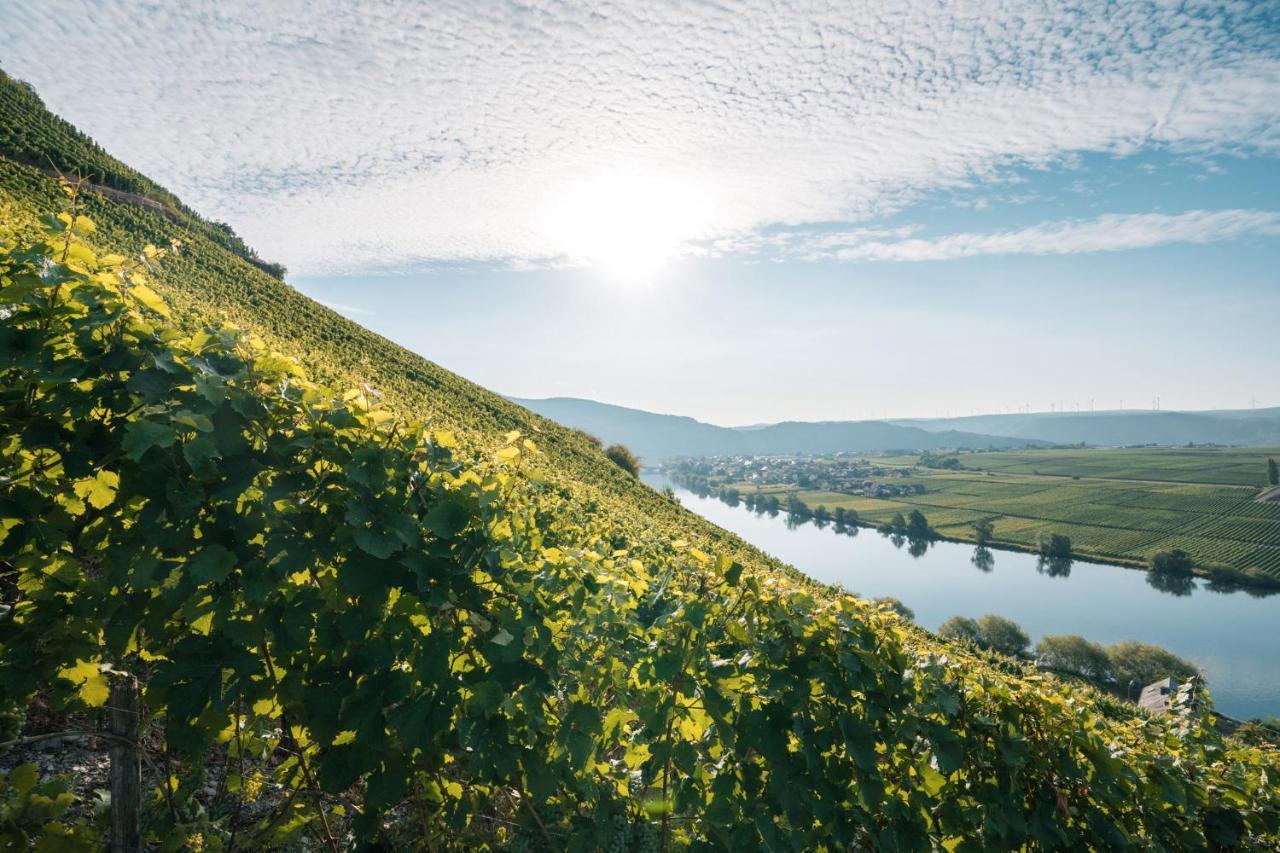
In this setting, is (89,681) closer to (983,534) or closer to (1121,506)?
(983,534)

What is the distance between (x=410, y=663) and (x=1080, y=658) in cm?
6416

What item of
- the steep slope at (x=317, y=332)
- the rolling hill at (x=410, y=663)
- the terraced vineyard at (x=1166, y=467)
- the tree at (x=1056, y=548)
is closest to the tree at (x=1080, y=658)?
the steep slope at (x=317, y=332)

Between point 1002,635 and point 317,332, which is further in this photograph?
point 1002,635

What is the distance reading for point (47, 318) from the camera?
203 centimetres

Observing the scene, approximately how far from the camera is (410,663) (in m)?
2.27

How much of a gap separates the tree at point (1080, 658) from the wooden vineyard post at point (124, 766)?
2437 inches

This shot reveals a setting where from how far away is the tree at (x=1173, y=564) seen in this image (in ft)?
258

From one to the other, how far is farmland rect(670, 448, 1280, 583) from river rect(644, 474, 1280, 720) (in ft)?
21.3

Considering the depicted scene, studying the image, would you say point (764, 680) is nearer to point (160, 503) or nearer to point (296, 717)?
point (296, 717)

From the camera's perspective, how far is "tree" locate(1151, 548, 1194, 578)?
78750mm

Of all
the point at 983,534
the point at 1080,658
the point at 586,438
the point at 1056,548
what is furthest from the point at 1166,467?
the point at 586,438

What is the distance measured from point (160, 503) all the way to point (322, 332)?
26.8 m

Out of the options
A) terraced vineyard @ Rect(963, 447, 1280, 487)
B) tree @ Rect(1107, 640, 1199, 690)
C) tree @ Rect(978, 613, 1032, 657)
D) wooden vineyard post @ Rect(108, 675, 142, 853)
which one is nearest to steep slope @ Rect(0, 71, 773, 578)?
wooden vineyard post @ Rect(108, 675, 142, 853)

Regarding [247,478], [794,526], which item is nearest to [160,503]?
[247,478]
